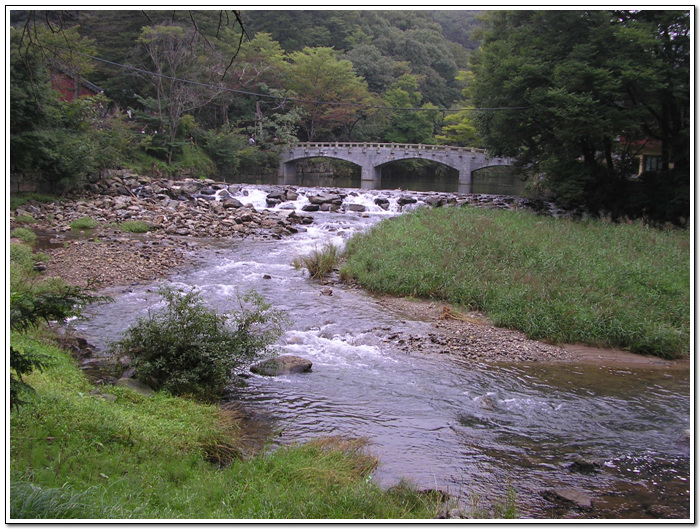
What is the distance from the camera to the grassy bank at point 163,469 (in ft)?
12.1

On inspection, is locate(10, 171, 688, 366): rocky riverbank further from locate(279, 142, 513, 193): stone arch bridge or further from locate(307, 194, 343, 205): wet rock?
locate(279, 142, 513, 193): stone arch bridge

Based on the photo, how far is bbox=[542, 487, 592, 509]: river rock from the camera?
4.85 meters

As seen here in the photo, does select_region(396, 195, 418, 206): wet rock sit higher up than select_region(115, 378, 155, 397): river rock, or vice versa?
select_region(396, 195, 418, 206): wet rock

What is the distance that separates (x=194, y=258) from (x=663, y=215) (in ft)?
59.1

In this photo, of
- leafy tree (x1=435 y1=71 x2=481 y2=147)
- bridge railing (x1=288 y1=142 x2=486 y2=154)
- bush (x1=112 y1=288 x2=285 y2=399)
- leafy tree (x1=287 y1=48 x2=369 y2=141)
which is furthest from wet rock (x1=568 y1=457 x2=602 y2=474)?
leafy tree (x1=435 y1=71 x2=481 y2=147)

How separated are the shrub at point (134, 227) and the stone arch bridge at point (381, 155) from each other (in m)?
26.7

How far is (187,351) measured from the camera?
6.93m

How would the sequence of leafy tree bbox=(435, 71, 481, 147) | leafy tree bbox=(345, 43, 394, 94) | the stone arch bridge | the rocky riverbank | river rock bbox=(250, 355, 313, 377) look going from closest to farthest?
1. river rock bbox=(250, 355, 313, 377)
2. the rocky riverbank
3. the stone arch bridge
4. leafy tree bbox=(435, 71, 481, 147)
5. leafy tree bbox=(345, 43, 394, 94)

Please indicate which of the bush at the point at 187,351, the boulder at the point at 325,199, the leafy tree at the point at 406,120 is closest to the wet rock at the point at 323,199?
the boulder at the point at 325,199

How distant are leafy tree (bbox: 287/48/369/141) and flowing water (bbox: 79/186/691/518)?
39138 mm

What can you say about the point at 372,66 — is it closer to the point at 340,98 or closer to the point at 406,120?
the point at 406,120

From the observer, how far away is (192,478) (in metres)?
4.52

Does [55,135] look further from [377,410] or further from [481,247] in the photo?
[377,410]

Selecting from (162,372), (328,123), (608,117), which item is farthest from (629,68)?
(328,123)
